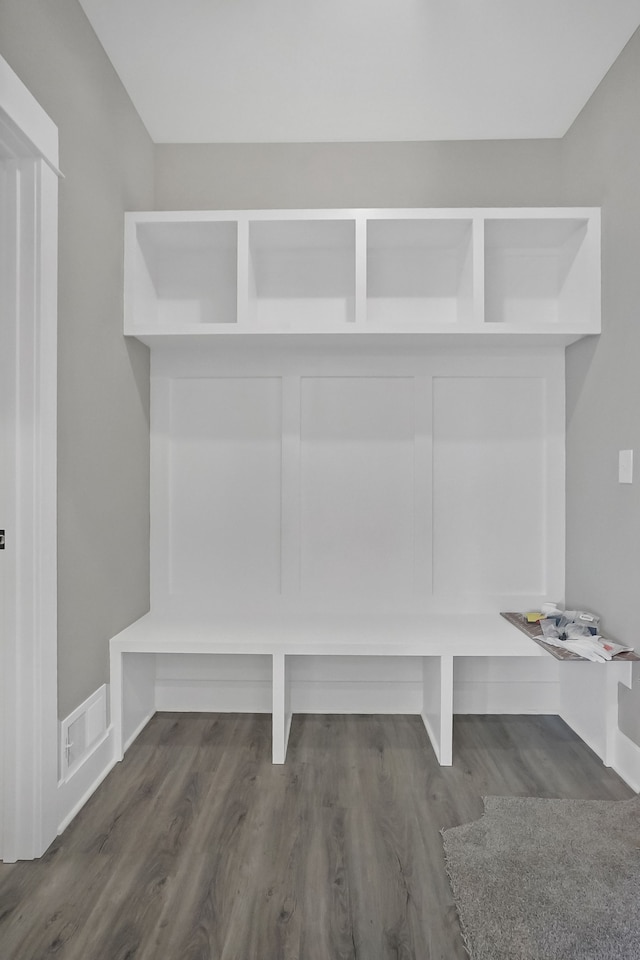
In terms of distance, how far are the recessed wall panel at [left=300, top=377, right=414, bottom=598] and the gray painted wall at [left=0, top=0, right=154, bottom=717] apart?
811mm

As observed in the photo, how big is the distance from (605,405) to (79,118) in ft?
7.37

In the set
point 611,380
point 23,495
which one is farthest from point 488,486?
point 23,495

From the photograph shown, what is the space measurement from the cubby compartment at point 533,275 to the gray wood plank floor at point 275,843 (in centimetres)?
192

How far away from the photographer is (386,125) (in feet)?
8.98

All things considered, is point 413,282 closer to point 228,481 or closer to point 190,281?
point 190,281

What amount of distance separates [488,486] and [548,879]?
164cm

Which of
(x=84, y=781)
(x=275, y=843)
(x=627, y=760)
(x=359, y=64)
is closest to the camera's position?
(x=275, y=843)

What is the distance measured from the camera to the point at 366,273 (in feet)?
8.75

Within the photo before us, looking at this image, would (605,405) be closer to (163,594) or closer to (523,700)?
(523,700)

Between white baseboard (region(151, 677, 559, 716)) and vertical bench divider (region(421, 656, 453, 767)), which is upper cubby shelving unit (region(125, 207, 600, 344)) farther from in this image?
white baseboard (region(151, 677, 559, 716))

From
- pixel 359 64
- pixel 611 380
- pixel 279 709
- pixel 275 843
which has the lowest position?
pixel 275 843

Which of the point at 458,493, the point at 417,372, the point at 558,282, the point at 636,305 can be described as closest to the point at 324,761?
the point at 458,493

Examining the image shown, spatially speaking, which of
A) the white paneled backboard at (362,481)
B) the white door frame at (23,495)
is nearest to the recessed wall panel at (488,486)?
the white paneled backboard at (362,481)

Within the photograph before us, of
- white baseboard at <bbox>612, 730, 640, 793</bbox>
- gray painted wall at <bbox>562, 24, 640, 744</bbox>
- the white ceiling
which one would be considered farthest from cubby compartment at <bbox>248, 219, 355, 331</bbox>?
white baseboard at <bbox>612, 730, 640, 793</bbox>
